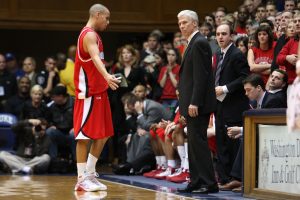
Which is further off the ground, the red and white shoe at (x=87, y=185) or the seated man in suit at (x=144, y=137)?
the seated man in suit at (x=144, y=137)

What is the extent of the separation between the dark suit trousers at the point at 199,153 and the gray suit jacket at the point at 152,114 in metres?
3.45

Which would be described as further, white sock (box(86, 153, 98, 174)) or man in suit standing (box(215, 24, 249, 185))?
man in suit standing (box(215, 24, 249, 185))

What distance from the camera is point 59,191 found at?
31.0ft

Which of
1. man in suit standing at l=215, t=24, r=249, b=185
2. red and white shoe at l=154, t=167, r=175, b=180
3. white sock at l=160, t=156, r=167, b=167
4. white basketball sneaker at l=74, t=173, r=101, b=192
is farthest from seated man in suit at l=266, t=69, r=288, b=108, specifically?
white sock at l=160, t=156, r=167, b=167

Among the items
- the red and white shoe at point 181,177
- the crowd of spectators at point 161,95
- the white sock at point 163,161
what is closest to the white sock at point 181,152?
the crowd of spectators at point 161,95

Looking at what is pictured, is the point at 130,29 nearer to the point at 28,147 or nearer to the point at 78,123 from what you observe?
the point at 28,147

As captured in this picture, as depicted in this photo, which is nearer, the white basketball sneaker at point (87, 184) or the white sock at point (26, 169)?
the white basketball sneaker at point (87, 184)

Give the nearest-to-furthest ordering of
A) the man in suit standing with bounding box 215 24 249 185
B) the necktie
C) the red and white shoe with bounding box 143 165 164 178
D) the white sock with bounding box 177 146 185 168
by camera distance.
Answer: the man in suit standing with bounding box 215 24 249 185
the necktie
the white sock with bounding box 177 146 185 168
the red and white shoe with bounding box 143 165 164 178

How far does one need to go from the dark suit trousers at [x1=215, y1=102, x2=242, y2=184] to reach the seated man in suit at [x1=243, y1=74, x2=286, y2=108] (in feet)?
1.25

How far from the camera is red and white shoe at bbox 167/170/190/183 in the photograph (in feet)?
36.5

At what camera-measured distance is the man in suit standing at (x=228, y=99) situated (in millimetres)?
9750

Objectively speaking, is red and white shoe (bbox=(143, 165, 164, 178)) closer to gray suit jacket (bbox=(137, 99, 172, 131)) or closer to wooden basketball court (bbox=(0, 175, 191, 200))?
gray suit jacket (bbox=(137, 99, 172, 131))

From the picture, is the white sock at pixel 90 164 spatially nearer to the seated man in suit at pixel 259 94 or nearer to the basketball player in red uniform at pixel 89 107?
the basketball player in red uniform at pixel 89 107

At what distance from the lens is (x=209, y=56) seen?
9234 millimetres
